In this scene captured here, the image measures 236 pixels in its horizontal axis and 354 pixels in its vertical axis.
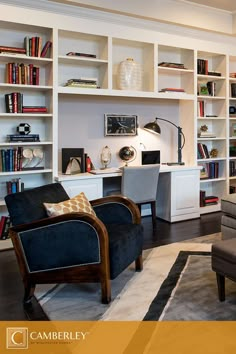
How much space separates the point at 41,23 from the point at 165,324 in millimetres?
3217

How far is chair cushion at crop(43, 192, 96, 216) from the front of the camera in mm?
2699

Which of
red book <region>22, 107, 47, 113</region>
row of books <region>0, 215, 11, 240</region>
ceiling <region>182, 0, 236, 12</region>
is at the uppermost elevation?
ceiling <region>182, 0, 236, 12</region>

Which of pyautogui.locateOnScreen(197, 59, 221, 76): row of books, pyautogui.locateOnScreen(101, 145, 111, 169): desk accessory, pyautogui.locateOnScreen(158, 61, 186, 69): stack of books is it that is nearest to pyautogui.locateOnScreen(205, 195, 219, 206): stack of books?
pyautogui.locateOnScreen(101, 145, 111, 169): desk accessory

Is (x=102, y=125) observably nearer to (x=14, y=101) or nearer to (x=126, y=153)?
(x=126, y=153)

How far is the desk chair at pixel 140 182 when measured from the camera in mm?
4098

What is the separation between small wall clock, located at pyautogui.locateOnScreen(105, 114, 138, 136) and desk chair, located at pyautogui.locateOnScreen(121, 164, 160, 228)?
0.78 metres

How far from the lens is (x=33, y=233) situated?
2.52 meters

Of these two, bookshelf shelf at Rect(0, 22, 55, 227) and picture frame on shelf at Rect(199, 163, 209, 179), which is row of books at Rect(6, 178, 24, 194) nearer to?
bookshelf shelf at Rect(0, 22, 55, 227)

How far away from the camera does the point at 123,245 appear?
2617 millimetres

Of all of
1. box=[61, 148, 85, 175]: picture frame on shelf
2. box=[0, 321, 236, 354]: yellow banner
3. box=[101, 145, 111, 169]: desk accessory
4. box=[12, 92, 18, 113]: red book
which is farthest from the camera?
box=[101, 145, 111, 169]: desk accessory

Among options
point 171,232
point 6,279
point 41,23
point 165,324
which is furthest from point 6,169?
point 165,324

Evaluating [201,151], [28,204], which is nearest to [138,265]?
[28,204]

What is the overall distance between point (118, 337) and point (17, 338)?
609 mm

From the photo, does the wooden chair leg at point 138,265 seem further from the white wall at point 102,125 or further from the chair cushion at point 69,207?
the white wall at point 102,125
